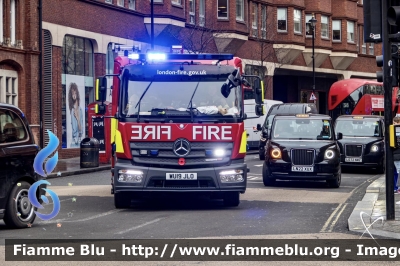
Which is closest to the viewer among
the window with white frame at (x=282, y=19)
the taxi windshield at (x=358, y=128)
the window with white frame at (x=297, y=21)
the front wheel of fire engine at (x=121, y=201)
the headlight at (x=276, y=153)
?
the front wheel of fire engine at (x=121, y=201)

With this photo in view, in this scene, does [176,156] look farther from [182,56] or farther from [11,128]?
[11,128]

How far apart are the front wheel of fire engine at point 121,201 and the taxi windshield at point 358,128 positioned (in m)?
13.5

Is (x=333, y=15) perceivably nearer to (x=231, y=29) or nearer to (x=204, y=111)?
(x=231, y=29)

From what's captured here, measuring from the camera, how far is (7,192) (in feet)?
43.3

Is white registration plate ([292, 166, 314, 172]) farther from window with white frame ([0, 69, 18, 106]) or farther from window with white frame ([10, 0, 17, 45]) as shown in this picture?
window with white frame ([10, 0, 17, 45])

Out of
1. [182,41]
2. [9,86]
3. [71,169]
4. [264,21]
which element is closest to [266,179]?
[71,169]

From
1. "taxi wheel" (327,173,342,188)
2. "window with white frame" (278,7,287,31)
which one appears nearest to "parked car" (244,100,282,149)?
"window with white frame" (278,7,287,31)

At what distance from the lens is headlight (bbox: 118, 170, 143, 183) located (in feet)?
52.1

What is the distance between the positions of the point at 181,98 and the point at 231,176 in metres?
1.63

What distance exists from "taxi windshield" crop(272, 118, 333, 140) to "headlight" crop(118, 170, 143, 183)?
7.41 metres

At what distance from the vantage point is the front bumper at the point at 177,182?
1586 centimetres

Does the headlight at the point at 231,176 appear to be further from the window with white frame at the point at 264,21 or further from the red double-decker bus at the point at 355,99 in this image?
the window with white frame at the point at 264,21

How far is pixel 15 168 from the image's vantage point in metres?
13.4

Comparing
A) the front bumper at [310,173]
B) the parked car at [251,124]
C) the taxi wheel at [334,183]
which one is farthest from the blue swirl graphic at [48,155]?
the parked car at [251,124]
